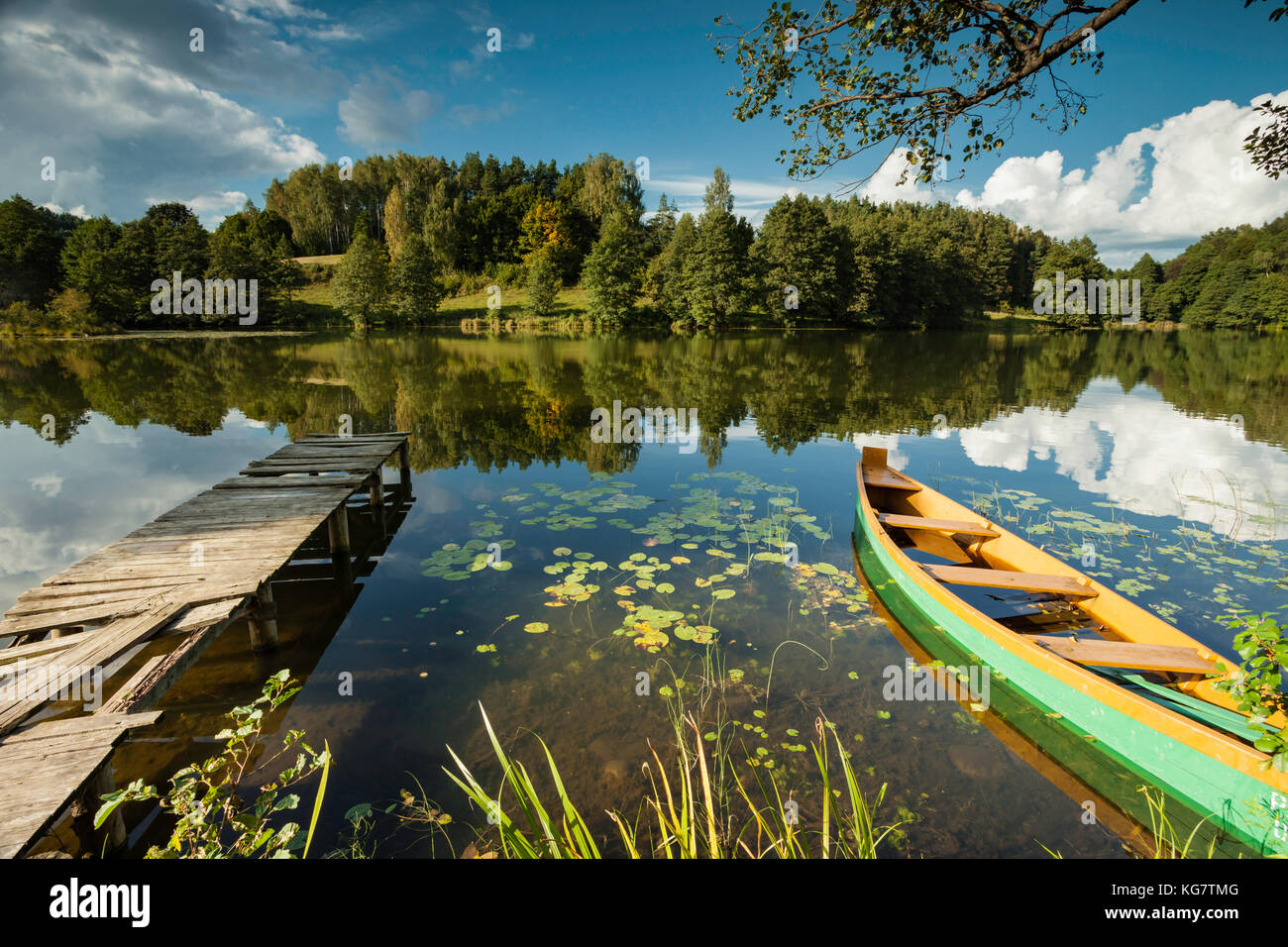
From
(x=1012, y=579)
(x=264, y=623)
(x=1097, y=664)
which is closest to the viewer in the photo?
(x=1097, y=664)

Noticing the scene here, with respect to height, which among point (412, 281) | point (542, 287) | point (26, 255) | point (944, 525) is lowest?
point (944, 525)

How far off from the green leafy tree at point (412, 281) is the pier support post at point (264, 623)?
47.9 m

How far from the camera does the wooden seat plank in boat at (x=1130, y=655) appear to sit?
4141mm

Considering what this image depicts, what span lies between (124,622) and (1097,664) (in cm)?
727

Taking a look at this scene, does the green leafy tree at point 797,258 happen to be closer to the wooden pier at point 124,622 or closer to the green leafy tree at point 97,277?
the wooden pier at point 124,622

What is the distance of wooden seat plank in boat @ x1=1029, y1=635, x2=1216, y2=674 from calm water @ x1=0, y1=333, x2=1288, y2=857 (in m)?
0.89

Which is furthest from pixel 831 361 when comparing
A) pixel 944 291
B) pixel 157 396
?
→ pixel 944 291

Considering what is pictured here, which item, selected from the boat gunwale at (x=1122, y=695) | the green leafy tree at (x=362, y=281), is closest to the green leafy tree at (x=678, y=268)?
the green leafy tree at (x=362, y=281)

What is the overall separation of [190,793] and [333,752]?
4.48 feet

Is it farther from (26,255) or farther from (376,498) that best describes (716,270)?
(26,255)

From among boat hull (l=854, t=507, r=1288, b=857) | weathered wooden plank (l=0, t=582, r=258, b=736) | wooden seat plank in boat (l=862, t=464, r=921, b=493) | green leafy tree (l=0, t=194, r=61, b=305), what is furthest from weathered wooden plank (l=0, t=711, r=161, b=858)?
green leafy tree (l=0, t=194, r=61, b=305)

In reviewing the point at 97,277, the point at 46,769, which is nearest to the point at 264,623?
the point at 46,769

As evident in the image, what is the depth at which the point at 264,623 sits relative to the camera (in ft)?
17.0

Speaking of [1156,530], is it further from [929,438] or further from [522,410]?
[522,410]
